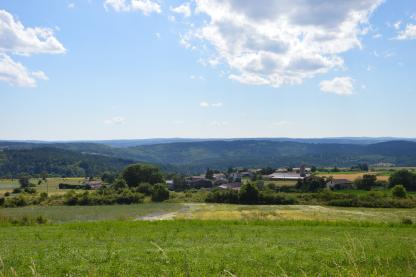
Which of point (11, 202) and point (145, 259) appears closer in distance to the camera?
point (145, 259)

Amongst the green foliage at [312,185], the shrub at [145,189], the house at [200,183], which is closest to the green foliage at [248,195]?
the shrub at [145,189]

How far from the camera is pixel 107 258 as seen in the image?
53.1 feet

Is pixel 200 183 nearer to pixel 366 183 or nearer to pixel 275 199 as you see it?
pixel 366 183

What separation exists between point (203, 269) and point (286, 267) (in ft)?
10.6

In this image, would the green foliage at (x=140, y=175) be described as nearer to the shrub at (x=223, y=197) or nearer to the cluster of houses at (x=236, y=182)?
the cluster of houses at (x=236, y=182)

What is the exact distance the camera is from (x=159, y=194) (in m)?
88.8

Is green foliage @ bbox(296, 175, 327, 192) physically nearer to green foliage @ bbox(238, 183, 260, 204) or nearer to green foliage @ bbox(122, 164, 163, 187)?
green foliage @ bbox(238, 183, 260, 204)

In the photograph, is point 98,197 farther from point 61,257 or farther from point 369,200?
point 61,257

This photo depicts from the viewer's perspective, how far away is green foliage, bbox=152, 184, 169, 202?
8819cm

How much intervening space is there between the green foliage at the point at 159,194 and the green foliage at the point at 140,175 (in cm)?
1712

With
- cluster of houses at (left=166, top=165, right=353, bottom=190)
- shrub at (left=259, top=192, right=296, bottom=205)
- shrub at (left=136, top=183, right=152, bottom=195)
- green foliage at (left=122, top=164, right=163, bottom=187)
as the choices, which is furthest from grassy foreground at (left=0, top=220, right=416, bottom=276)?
green foliage at (left=122, top=164, right=163, bottom=187)

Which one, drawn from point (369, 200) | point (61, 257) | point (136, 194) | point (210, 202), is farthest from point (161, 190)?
point (61, 257)

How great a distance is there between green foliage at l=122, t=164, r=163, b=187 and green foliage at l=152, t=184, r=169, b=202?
1712 cm

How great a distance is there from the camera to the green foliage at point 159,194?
88188 millimetres
